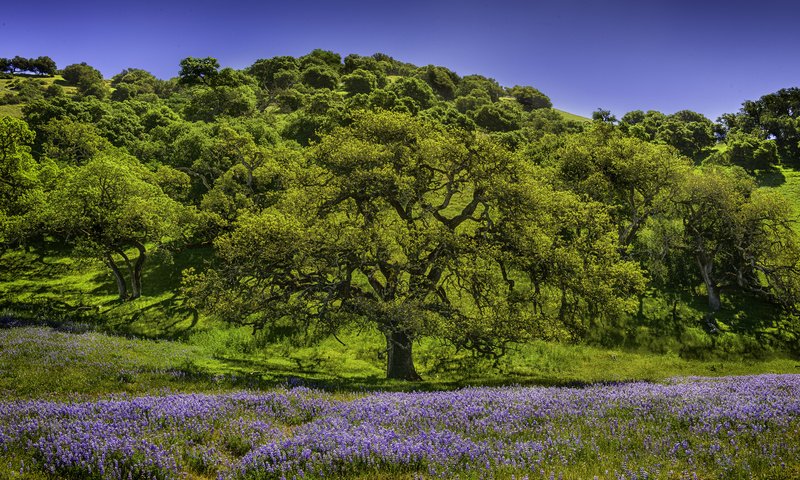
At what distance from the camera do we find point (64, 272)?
40562mm

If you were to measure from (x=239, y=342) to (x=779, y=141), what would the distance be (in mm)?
105205

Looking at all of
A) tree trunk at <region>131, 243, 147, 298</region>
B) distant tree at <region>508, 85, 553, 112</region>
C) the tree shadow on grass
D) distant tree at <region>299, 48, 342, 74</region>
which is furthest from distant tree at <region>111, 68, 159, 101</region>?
the tree shadow on grass

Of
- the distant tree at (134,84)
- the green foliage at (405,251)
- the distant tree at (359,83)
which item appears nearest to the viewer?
the green foliage at (405,251)

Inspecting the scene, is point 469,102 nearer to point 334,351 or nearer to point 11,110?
point 11,110

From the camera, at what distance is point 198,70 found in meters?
99.2

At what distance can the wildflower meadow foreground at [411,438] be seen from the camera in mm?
6496

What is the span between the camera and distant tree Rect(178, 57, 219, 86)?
9777 cm

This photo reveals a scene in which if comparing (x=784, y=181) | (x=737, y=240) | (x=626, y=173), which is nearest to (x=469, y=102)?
(x=784, y=181)

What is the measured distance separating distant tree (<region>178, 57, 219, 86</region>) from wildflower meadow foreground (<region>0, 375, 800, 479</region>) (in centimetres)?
10455

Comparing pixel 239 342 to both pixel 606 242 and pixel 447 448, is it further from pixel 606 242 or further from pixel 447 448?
pixel 447 448

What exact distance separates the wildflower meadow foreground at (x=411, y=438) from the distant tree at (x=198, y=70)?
105 m

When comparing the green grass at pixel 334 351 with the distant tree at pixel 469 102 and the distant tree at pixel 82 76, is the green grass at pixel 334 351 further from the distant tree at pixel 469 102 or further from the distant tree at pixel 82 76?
the distant tree at pixel 82 76

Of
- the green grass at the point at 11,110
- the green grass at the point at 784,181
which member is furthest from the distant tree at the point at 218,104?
the green grass at the point at 784,181

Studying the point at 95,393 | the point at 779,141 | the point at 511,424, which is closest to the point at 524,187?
the point at 511,424
